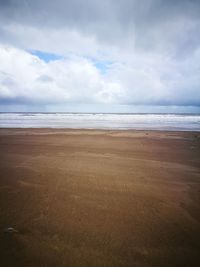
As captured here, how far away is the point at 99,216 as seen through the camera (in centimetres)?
319

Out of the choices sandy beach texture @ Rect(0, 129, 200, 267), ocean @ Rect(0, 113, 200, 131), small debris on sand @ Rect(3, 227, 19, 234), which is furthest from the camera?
ocean @ Rect(0, 113, 200, 131)

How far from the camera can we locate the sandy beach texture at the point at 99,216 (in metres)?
2.30

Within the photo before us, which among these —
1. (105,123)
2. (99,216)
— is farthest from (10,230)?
(105,123)

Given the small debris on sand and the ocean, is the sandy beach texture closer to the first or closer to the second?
the small debris on sand

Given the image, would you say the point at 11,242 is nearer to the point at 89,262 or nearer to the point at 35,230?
the point at 35,230

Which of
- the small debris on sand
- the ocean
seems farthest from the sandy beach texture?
the ocean

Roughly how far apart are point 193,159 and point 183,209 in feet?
14.5

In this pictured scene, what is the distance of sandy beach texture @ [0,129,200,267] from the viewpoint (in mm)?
2305

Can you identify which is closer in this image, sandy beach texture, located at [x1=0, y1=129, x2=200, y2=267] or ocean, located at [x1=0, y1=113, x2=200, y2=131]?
sandy beach texture, located at [x1=0, y1=129, x2=200, y2=267]

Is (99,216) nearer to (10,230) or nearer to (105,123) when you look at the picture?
(10,230)

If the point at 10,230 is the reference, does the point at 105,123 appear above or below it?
above

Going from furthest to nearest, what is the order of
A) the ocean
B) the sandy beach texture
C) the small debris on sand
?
the ocean
the small debris on sand
the sandy beach texture

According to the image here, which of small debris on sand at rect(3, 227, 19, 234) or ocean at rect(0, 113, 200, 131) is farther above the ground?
ocean at rect(0, 113, 200, 131)

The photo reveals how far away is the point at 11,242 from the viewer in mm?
2486
